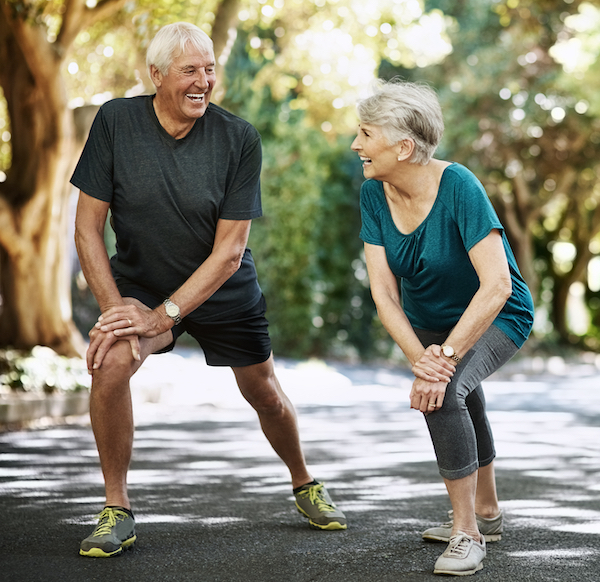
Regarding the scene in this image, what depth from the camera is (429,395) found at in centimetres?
363

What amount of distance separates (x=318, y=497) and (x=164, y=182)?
5.59ft

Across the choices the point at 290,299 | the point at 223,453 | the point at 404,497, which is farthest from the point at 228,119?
the point at 290,299

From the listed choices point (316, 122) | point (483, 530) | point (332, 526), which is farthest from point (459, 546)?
point (316, 122)

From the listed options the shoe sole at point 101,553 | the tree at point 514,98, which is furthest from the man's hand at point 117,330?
the tree at point 514,98

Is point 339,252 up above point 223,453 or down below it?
above

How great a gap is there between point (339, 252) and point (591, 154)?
6.77 m

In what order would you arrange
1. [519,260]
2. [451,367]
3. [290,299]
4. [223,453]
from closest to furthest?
[451,367] < [223,453] < [290,299] < [519,260]

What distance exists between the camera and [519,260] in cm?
2275

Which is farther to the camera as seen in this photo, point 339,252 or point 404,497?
point 339,252

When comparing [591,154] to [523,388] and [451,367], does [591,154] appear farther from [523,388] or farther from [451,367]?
[451,367]

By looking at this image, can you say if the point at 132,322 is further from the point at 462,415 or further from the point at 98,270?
the point at 462,415

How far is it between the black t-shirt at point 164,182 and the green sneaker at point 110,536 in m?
0.99

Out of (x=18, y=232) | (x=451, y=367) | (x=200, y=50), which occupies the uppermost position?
(x=200, y=50)

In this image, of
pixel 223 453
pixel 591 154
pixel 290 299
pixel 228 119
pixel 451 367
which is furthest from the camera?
pixel 591 154
